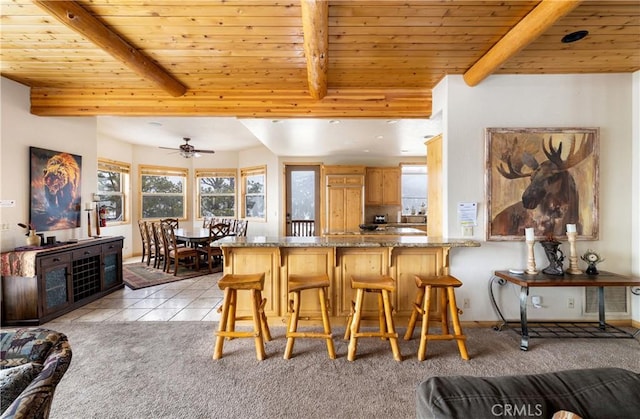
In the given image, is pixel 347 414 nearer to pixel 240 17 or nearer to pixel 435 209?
pixel 435 209

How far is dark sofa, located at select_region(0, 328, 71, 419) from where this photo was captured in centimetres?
81

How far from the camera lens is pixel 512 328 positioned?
2811 millimetres

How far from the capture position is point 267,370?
84.7 inches

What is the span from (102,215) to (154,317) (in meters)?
2.55

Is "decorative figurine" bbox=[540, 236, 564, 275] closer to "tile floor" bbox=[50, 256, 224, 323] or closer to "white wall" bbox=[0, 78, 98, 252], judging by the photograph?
"tile floor" bbox=[50, 256, 224, 323]

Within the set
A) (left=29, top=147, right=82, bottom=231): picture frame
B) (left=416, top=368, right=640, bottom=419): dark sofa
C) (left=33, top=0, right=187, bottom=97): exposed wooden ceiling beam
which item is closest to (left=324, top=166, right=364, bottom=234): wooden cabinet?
(left=33, top=0, right=187, bottom=97): exposed wooden ceiling beam

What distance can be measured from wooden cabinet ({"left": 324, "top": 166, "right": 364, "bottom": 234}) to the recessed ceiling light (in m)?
→ 4.11

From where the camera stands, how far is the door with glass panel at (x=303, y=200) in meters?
6.70

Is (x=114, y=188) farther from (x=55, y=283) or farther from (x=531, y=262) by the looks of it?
(x=531, y=262)

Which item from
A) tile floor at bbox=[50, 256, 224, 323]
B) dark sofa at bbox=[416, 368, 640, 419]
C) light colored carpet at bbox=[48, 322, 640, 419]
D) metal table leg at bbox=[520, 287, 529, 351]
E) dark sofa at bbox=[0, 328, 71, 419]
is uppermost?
dark sofa at bbox=[0, 328, 71, 419]

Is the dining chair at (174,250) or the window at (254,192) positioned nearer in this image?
the dining chair at (174,250)

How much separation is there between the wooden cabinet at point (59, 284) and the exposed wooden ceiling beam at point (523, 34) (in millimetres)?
4966

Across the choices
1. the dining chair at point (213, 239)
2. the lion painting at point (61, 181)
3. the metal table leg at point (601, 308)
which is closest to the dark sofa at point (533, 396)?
the metal table leg at point (601, 308)

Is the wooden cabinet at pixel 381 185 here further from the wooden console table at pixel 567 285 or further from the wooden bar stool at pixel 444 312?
the wooden bar stool at pixel 444 312
